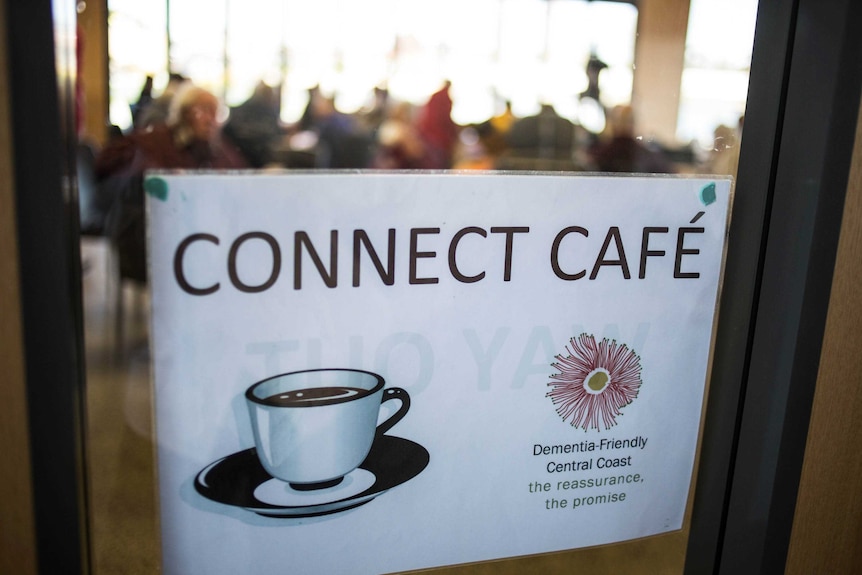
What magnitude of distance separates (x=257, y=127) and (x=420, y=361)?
1.12 ft

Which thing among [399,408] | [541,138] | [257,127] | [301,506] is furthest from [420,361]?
[541,138]

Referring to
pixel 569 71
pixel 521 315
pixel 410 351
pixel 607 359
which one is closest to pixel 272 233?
pixel 410 351

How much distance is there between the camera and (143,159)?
711mm

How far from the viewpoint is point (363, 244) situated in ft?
2.50

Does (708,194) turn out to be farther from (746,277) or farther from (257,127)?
(257,127)

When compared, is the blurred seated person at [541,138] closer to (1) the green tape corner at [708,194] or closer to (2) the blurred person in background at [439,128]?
(2) the blurred person in background at [439,128]

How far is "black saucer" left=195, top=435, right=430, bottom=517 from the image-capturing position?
772 millimetres

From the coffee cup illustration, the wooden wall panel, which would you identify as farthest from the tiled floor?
the wooden wall panel

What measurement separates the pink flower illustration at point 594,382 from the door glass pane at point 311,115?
0.21 metres

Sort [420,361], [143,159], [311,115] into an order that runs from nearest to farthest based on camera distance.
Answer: [143,159] → [420,361] → [311,115]

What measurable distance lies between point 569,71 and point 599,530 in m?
2.43

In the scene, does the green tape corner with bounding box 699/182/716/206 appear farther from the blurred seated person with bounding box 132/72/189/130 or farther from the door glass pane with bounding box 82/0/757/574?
the blurred seated person with bounding box 132/72/189/130

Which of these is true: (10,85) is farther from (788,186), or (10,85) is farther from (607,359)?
(788,186)

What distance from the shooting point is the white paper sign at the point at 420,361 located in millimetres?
740
